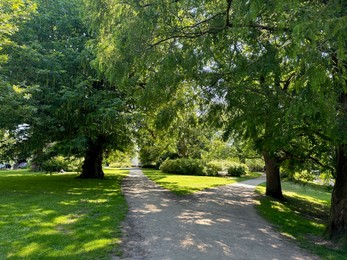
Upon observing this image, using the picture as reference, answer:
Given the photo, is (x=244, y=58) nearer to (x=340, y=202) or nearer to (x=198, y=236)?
(x=198, y=236)

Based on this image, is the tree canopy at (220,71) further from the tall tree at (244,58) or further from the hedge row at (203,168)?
the hedge row at (203,168)

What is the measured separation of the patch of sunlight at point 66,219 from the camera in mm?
7183

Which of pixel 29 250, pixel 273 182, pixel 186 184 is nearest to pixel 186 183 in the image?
pixel 186 184

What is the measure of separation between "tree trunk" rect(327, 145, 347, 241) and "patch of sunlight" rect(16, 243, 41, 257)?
21.2 feet

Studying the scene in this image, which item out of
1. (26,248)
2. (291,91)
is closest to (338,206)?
(291,91)

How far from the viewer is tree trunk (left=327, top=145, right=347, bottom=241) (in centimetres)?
696

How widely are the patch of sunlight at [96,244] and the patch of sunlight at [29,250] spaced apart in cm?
79

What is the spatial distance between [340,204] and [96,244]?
5.64 meters

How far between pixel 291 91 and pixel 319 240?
3.69m

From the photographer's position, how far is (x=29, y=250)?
504 cm

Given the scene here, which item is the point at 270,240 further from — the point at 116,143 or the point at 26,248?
the point at 116,143

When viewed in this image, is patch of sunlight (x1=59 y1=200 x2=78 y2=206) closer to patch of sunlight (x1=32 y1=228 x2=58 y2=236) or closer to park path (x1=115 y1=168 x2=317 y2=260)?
park path (x1=115 y1=168 x2=317 y2=260)

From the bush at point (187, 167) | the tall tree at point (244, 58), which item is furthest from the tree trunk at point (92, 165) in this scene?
the tall tree at point (244, 58)

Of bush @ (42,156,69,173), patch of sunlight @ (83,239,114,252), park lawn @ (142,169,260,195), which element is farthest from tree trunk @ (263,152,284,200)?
bush @ (42,156,69,173)
